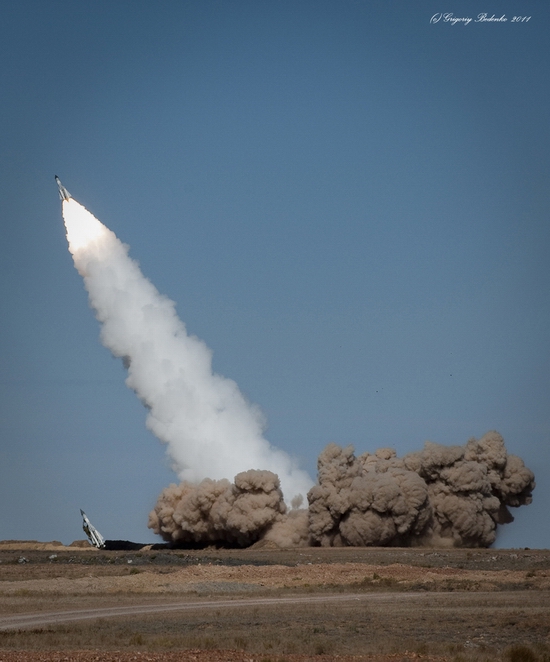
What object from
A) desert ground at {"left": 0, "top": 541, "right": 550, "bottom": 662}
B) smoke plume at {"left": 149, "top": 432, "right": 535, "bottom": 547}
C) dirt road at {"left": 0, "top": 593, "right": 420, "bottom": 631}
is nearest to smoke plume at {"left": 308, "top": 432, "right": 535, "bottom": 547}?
smoke plume at {"left": 149, "top": 432, "right": 535, "bottom": 547}

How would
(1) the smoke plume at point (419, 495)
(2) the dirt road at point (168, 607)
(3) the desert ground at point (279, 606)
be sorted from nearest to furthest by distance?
(3) the desert ground at point (279, 606) → (2) the dirt road at point (168, 607) → (1) the smoke plume at point (419, 495)

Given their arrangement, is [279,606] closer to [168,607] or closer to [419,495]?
[168,607]

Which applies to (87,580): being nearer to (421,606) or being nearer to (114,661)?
(421,606)

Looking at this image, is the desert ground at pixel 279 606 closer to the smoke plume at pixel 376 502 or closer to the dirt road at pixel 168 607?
the dirt road at pixel 168 607

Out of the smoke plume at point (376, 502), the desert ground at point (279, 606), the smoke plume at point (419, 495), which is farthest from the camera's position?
the smoke plume at point (376, 502)

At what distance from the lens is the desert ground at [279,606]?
2206cm

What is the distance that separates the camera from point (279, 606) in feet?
102

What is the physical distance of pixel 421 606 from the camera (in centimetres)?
3038

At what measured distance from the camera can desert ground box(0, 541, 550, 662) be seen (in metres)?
22.1

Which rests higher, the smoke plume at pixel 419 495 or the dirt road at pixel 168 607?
the smoke plume at pixel 419 495

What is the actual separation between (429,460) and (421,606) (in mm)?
28857

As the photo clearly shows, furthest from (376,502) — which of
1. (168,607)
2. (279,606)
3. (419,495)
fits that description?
(168,607)

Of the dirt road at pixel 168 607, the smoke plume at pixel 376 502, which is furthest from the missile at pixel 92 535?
the dirt road at pixel 168 607

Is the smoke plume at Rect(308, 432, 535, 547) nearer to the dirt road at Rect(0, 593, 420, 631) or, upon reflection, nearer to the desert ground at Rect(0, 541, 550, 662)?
the desert ground at Rect(0, 541, 550, 662)
